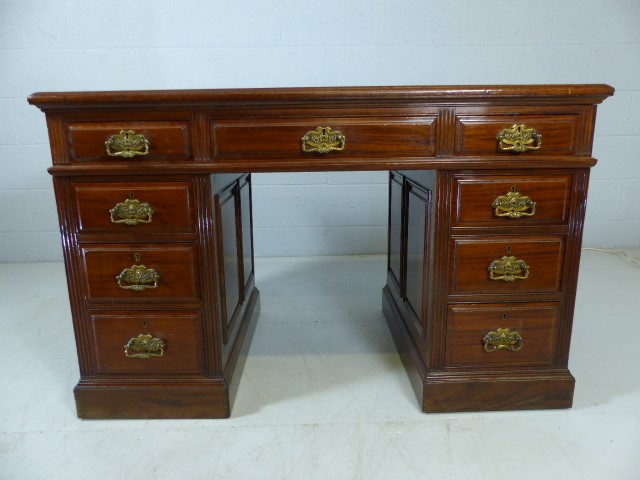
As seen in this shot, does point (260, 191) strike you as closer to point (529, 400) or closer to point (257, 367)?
point (257, 367)

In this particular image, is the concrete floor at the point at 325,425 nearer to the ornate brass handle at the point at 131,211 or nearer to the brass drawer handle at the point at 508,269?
the brass drawer handle at the point at 508,269

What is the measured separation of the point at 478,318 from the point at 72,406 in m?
1.26

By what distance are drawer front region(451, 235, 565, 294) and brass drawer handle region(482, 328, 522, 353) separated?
0.13 meters

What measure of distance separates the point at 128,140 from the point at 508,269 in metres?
1.10

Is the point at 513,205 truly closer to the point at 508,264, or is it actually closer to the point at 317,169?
the point at 508,264

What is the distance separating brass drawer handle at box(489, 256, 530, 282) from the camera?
1489mm

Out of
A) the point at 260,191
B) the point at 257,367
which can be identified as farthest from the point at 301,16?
the point at 257,367

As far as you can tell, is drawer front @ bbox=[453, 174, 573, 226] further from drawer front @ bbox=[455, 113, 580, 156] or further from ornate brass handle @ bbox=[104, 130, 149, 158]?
ornate brass handle @ bbox=[104, 130, 149, 158]

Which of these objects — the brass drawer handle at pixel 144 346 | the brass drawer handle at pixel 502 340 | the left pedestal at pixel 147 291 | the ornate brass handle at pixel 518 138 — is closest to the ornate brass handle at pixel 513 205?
the ornate brass handle at pixel 518 138

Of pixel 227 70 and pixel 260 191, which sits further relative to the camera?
pixel 260 191

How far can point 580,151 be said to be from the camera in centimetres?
143

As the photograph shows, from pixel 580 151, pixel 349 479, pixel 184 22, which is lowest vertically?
pixel 349 479

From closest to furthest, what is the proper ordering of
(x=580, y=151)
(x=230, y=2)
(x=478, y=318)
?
(x=580, y=151)
(x=478, y=318)
(x=230, y=2)

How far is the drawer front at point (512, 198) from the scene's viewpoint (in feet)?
4.74
